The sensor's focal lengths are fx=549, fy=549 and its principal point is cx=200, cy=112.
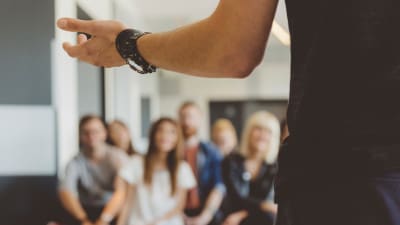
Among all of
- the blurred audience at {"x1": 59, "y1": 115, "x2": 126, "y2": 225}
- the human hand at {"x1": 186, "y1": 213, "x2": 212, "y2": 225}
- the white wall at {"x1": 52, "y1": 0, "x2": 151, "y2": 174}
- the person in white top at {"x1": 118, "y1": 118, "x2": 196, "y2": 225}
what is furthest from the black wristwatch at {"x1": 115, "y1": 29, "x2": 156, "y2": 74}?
the human hand at {"x1": 186, "y1": 213, "x2": 212, "y2": 225}

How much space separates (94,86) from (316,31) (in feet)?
3.71

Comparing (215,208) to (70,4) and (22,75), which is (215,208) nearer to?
(22,75)

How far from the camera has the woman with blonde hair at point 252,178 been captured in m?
2.50

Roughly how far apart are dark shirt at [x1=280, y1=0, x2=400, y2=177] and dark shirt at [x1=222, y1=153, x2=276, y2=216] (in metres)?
2.10

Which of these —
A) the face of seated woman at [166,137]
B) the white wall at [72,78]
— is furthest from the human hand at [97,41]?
the face of seated woman at [166,137]

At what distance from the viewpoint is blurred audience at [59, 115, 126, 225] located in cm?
191

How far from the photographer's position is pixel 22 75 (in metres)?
1.32

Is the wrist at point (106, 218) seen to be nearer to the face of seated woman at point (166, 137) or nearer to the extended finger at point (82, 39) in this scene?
the face of seated woman at point (166, 137)

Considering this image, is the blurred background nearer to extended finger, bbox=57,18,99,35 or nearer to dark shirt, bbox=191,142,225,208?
extended finger, bbox=57,18,99,35

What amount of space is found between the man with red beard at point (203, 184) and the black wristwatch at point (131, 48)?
2004 millimetres

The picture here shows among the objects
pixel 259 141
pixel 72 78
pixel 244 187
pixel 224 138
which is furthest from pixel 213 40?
pixel 224 138

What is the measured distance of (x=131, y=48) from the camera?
54 cm

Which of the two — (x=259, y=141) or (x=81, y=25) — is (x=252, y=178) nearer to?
(x=259, y=141)

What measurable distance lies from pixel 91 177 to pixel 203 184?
2.04 ft
